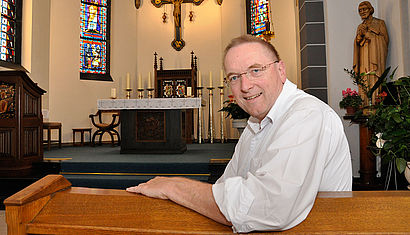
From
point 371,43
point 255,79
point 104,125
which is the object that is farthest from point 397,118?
point 104,125

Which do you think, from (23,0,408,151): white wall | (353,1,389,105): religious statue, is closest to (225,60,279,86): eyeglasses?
(353,1,389,105): religious statue

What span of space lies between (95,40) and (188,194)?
32.0 feet

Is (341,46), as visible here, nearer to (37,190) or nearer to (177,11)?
(37,190)

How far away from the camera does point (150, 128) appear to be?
6.07m

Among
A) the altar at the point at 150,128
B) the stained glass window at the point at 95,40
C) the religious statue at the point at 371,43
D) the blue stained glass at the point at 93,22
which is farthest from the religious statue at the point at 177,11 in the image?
the religious statue at the point at 371,43

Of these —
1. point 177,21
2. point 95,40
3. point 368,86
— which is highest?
point 177,21

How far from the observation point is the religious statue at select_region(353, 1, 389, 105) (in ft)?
15.9

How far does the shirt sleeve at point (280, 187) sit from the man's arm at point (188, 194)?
3 centimetres

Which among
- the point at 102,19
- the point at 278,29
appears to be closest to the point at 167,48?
the point at 102,19

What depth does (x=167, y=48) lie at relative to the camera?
10477 mm

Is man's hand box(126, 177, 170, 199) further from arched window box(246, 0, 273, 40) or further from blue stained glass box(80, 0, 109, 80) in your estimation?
blue stained glass box(80, 0, 109, 80)

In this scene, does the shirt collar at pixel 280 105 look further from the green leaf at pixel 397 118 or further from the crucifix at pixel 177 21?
the crucifix at pixel 177 21

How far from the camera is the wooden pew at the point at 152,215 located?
2.80 feet

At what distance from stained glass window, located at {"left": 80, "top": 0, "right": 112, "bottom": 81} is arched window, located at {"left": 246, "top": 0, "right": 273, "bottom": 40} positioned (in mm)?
4277
